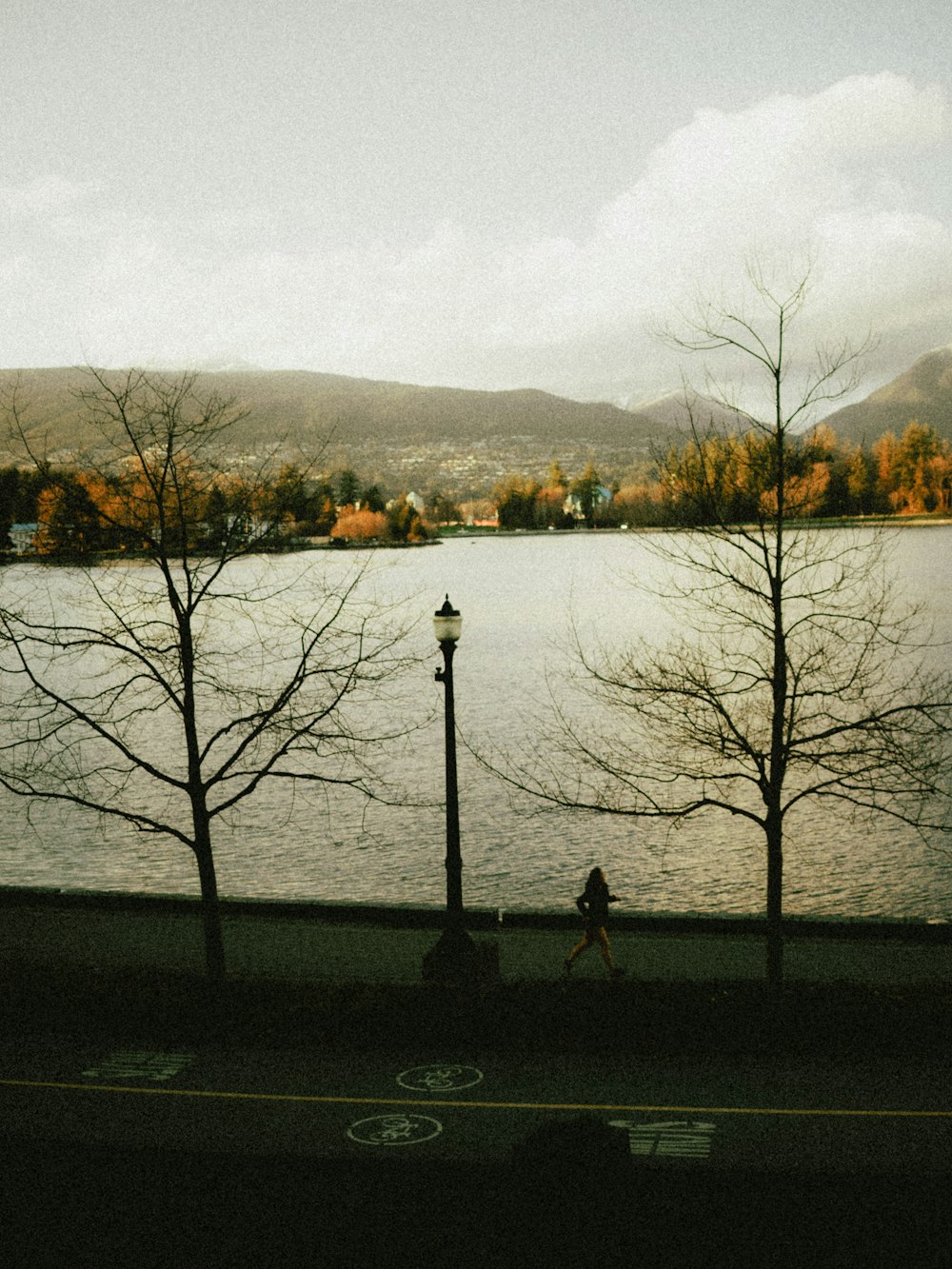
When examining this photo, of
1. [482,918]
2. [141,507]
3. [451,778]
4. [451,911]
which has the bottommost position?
[482,918]

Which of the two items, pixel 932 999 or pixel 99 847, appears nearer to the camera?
pixel 932 999

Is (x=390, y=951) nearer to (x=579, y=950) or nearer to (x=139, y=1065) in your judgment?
(x=579, y=950)

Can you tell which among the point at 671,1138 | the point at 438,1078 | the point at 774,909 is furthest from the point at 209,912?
the point at 774,909

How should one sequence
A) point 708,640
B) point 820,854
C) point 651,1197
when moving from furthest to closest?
point 708,640, point 820,854, point 651,1197

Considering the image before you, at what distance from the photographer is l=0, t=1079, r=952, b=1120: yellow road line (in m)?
9.62

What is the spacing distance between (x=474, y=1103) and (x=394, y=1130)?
85cm

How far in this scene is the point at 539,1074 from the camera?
1063cm

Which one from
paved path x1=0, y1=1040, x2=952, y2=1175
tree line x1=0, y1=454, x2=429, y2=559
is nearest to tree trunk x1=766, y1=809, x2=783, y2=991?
paved path x1=0, y1=1040, x2=952, y2=1175

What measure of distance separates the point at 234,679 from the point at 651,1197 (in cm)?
4309

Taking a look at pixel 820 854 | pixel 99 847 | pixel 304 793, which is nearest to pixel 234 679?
pixel 304 793

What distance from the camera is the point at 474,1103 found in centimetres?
1003

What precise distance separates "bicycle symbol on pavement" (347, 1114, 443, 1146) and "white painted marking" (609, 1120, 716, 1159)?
162 centimetres

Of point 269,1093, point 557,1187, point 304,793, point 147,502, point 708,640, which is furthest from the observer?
point 708,640

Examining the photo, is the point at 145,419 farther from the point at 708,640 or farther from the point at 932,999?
the point at 708,640
